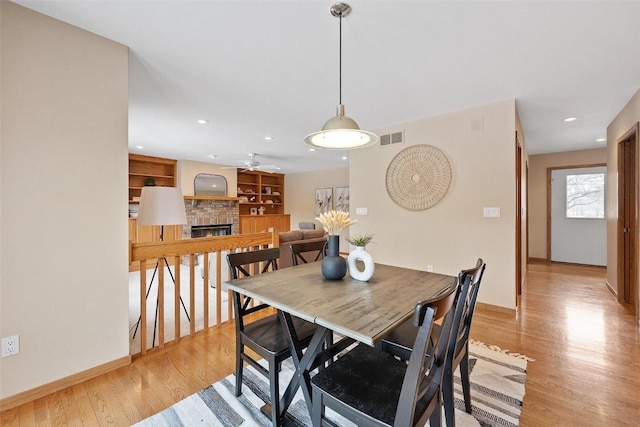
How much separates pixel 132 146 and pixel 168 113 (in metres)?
→ 2.40

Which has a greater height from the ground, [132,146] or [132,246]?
[132,146]

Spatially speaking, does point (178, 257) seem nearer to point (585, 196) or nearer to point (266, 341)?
point (266, 341)

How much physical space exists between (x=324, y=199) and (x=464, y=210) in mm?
5273

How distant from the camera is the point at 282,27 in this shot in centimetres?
185

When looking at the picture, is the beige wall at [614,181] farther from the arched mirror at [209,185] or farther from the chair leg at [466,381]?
the arched mirror at [209,185]

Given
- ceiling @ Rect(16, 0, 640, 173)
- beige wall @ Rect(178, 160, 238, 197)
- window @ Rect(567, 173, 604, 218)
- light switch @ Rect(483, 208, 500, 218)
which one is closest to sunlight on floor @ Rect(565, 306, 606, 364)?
light switch @ Rect(483, 208, 500, 218)

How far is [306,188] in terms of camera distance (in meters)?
8.85

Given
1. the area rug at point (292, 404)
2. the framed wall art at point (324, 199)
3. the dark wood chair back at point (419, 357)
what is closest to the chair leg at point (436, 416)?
the dark wood chair back at point (419, 357)

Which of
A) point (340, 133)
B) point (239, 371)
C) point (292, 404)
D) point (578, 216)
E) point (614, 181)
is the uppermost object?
point (340, 133)

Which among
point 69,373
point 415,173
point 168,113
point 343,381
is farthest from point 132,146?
point 343,381

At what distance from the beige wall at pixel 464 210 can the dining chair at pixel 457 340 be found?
6.42 feet

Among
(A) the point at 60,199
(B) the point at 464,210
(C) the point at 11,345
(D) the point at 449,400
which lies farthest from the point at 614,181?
(C) the point at 11,345

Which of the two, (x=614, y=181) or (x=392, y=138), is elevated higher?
(x=392, y=138)

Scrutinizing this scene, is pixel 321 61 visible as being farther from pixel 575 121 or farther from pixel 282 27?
pixel 575 121
